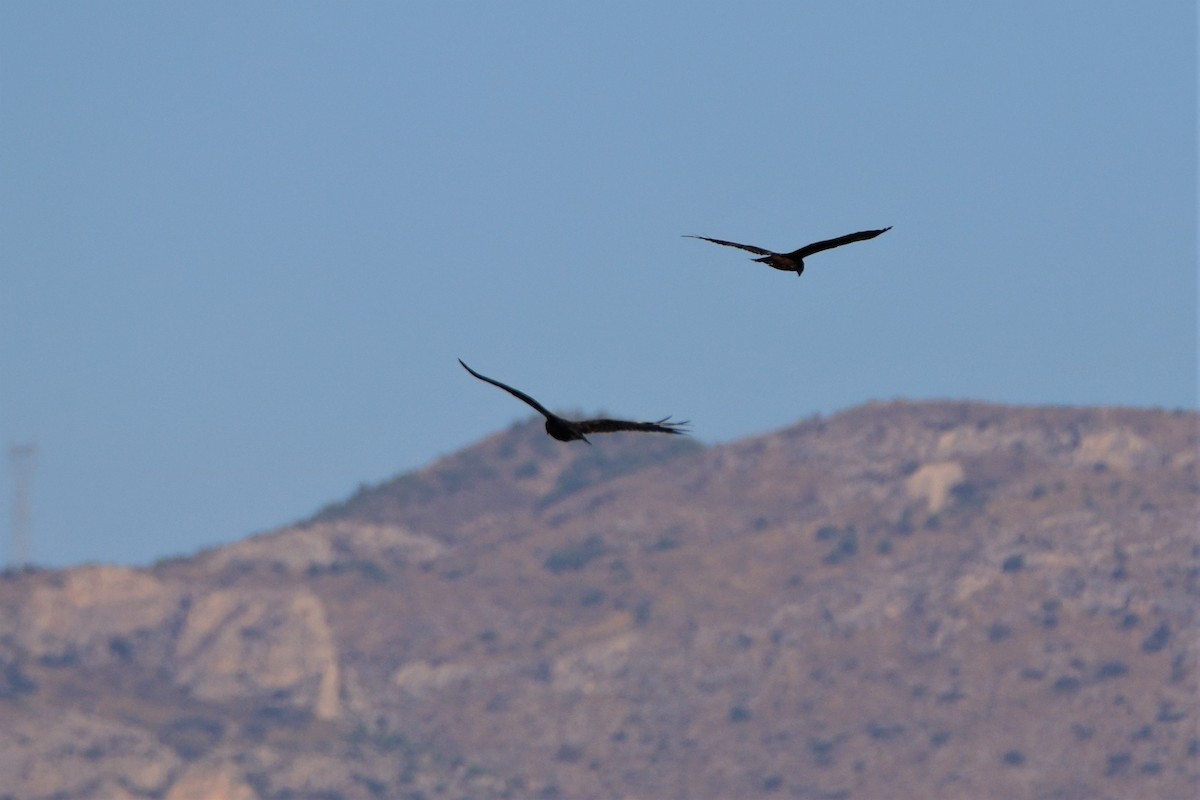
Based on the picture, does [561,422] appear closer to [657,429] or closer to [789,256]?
[657,429]

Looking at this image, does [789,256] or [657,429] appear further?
[789,256]

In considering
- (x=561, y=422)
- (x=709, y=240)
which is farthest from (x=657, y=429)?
(x=709, y=240)

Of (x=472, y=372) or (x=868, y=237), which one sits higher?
(x=868, y=237)

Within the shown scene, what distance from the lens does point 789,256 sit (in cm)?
1989

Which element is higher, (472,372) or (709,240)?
(709,240)

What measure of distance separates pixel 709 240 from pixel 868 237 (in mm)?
1395

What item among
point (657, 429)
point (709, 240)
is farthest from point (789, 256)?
point (657, 429)

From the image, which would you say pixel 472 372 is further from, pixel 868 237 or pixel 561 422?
pixel 868 237

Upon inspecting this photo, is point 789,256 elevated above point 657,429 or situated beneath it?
elevated above

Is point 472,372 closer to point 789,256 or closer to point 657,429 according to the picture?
point 657,429

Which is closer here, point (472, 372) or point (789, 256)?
point (472, 372)

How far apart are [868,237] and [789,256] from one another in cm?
109

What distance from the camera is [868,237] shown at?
19.0 meters

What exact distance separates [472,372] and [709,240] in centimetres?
282
